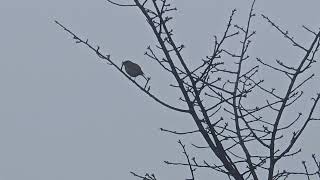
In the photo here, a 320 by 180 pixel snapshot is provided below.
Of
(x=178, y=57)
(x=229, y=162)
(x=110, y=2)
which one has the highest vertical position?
(x=110, y=2)

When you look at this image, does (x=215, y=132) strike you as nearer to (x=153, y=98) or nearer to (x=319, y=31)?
(x=153, y=98)

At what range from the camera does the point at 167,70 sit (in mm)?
3455

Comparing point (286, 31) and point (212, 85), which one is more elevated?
point (286, 31)

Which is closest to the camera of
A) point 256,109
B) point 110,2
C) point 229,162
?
point 229,162

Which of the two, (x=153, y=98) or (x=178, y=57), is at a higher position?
(x=178, y=57)

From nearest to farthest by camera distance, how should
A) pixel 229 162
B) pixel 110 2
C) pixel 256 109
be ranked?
pixel 229 162
pixel 110 2
pixel 256 109

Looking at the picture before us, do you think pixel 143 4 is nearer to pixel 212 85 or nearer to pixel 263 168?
pixel 212 85

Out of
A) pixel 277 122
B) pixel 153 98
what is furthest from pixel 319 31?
pixel 153 98

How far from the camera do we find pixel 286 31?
387 cm

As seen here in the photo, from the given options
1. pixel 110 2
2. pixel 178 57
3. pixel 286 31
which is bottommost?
pixel 178 57

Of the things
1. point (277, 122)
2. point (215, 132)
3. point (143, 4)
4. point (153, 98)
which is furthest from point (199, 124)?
point (143, 4)

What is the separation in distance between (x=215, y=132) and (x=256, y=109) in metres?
0.59

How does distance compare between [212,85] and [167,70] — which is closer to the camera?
[167,70]

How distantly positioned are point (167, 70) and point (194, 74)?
0.22 m
